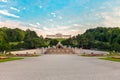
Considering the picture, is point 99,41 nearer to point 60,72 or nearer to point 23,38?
point 23,38

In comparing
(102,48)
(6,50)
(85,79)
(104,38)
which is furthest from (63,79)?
(104,38)

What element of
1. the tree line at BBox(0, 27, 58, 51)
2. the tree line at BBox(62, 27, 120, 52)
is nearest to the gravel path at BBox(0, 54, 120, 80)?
the tree line at BBox(62, 27, 120, 52)

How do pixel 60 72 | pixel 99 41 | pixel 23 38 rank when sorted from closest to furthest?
pixel 60 72, pixel 99 41, pixel 23 38

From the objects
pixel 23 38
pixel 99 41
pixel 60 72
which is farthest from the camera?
pixel 23 38

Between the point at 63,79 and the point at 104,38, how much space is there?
84.3m

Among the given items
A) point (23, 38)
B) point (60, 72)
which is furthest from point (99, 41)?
point (60, 72)

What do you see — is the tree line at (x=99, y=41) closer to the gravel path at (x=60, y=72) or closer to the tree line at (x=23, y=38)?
the tree line at (x=23, y=38)

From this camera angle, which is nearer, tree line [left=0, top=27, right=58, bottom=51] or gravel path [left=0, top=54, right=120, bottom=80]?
gravel path [left=0, top=54, right=120, bottom=80]

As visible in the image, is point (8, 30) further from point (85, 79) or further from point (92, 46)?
point (85, 79)

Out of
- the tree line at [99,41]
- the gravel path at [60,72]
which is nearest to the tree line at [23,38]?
the tree line at [99,41]

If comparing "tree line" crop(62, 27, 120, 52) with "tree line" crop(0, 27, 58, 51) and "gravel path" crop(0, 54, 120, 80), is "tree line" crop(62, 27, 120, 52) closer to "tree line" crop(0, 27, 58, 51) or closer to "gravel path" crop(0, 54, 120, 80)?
"tree line" crop(0, 27, 58, 51)

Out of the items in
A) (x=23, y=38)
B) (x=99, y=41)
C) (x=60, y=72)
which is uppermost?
(x=23, y=38)

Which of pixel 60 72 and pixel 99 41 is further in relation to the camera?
pixel 99 41

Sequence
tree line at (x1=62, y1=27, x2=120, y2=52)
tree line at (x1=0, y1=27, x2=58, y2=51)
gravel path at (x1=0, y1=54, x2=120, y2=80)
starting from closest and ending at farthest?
gravel path at (x1=0, y1=54, x2=120, y2=80) < tree line at (x1=62, y1=27, x2=120, y2=52) < tree line at (x1=0, y1=27, x2=58, y2=51)
